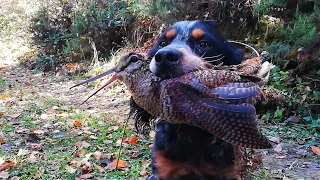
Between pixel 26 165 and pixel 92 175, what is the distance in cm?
65

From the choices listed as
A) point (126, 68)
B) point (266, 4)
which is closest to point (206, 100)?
point (126, 68)

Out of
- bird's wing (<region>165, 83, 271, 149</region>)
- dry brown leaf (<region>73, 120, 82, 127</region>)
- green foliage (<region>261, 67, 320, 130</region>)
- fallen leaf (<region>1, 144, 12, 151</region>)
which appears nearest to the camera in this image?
bird's wing (<region>165, 83, 271, 149</region>)

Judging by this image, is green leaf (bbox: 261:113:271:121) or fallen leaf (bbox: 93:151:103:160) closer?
fallen leaf (bbox: 93:151:103:160)

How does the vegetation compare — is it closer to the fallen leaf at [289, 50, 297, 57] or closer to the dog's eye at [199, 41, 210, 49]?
the fallen leaf at [289, 50, 297, 57]

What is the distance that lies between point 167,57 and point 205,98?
326 millimetres

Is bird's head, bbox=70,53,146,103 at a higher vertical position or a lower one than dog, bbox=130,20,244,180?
higher

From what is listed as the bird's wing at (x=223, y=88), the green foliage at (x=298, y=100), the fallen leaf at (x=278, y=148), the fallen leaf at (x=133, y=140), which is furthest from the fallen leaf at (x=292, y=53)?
the bird's wing at (x=223, y=88)

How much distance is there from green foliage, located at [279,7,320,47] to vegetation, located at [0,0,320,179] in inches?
0.4

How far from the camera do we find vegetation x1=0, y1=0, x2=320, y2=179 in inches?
159

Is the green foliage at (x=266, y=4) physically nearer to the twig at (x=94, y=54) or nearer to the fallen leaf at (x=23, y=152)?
the fallen leaf at (x=23, y=152)

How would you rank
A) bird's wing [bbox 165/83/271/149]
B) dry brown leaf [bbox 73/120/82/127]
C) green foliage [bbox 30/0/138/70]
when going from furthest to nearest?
green foliage [bbox 30/0/138/70] < dry brown leaf [bbox 73/120/82/127] < bird's wing [bbox 165/83/271/149]

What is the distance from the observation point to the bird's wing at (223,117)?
2.01 meters

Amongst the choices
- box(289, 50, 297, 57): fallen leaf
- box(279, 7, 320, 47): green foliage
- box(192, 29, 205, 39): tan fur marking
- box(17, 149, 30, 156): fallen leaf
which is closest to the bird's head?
box(192, 29, 205, 39): tan fur marking

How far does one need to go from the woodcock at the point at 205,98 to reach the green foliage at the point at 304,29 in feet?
9.24
